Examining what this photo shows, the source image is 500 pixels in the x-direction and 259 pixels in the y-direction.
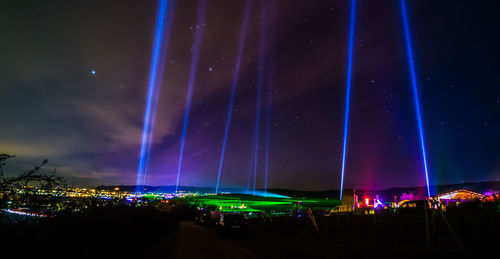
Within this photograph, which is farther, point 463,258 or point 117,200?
point 117,200

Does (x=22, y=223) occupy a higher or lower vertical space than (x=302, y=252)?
higher

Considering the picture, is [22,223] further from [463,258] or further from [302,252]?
[463,258]

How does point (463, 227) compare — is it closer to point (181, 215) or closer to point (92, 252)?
point (92, 252)

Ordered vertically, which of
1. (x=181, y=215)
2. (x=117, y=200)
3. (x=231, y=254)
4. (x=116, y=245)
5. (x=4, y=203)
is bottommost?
(x=181, y=215)

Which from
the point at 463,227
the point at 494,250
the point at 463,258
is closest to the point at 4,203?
the point at 463,258

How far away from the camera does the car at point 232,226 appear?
712 inches

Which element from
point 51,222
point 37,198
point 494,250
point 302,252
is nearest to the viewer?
point 37,198

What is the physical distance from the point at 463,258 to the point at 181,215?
42.8m

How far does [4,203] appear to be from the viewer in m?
4.36

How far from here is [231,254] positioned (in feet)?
38.0

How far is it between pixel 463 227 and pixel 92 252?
17.6 m

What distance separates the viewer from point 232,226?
18.2 metres

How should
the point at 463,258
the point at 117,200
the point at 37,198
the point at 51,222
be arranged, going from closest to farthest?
the point at 37,198
the point at 51,222
the point at 463,258
the point at 117,200

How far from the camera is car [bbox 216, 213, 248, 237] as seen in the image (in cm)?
1809
